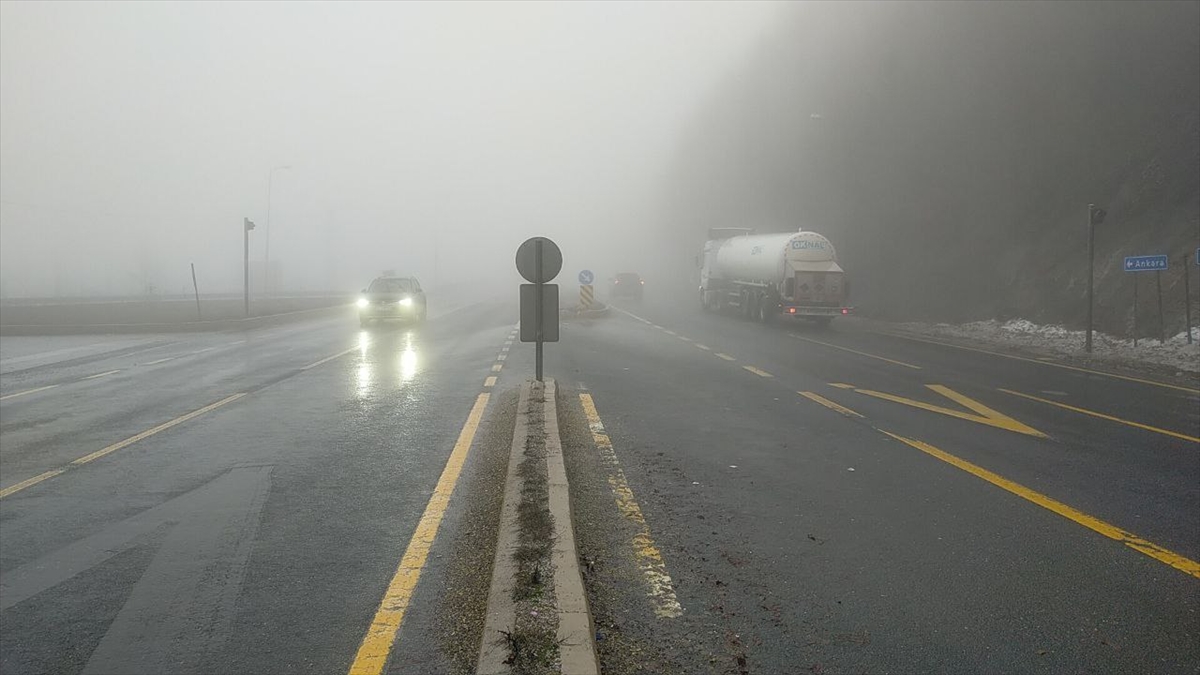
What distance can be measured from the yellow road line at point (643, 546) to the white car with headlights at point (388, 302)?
2193cm

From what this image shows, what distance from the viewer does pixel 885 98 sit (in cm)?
4606

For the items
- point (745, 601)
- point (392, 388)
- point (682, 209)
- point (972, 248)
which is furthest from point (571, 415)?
point (682, 209)

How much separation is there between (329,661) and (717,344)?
1749 centimetres

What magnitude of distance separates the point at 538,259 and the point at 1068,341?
1877 centimetres

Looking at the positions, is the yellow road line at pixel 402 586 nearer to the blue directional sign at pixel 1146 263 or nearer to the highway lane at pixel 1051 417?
the highway lane at pixel 1051 417

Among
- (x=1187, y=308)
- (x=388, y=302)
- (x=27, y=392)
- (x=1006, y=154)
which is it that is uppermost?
(x=1006, y=154)

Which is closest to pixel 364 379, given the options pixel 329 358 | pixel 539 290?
pixel 329 358

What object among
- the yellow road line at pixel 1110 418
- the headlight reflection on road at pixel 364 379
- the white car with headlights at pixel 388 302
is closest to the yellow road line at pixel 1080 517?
the yellow road line at pixel 1110 418

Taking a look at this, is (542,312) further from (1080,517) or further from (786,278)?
(786,278)

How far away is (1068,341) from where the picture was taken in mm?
22078

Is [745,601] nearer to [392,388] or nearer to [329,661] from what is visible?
[329,661]

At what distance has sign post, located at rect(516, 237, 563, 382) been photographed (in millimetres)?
10055

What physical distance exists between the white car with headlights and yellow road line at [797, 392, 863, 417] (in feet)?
65.8

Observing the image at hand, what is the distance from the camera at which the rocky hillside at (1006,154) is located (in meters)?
26.1
